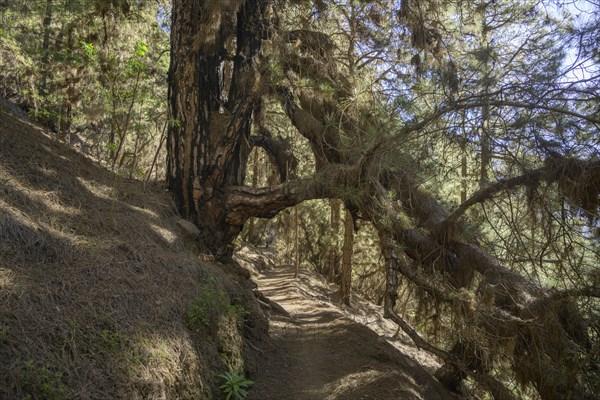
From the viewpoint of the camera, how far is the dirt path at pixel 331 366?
5368 millimetres

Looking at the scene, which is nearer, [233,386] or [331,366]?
[233,386]

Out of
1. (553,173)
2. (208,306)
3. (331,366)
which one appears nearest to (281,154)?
(331,366)

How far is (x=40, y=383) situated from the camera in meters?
2.89

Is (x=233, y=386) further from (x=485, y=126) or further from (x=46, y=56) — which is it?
(x=46, y=56)

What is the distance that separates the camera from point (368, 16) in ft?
29.5

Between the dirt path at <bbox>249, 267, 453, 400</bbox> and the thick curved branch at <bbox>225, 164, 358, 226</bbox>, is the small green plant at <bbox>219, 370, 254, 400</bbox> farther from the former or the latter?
the thick curved branch at <bbox>225, 164, 358, 226</bbox>

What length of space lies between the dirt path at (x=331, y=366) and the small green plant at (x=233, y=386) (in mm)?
275

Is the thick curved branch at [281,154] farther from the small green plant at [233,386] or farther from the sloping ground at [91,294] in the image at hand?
the small green plant at [233,386]

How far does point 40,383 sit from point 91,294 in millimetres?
1262

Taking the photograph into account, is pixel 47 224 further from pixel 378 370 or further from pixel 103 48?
pixel 103 48

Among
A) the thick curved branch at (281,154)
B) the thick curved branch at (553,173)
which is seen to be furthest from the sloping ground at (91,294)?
the thick curved branch at (553,173)

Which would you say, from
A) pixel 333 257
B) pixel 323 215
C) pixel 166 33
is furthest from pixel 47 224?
pixel 333 257

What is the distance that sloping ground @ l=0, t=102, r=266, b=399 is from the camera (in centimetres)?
322

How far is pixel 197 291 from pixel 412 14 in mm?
5926
